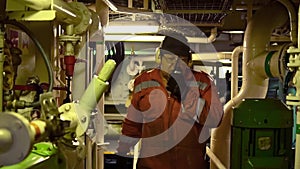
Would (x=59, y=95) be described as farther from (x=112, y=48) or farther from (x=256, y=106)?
(x=112, y=48)

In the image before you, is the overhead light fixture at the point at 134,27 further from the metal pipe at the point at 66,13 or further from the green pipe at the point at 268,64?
the metal pipe at the point at 66,13

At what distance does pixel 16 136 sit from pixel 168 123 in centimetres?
156

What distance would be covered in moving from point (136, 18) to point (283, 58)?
6.93 feet

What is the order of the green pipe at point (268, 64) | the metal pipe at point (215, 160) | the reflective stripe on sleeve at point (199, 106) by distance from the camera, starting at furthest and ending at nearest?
the metal pipe at point (215, 160) < the green pipe at point (268, 64) < the reflective stripe on sleeve at point (199, 106)

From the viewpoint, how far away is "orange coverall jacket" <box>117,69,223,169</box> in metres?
2.42

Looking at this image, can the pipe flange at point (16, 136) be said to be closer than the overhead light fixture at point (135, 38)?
Yes

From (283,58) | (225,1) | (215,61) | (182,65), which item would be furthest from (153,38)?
(283,58)

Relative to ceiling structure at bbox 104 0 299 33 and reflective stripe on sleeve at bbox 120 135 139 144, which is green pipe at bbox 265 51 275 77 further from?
reflective stripe on sleeve at bbox 120 135 139 144

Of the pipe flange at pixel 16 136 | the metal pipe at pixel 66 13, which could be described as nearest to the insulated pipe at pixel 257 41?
the metal pipe at pixel 66 13

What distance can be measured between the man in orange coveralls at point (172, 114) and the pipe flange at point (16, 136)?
150 cm

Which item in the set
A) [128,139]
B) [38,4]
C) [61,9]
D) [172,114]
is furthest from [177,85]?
[38,4]

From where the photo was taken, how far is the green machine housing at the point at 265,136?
7.08 feet

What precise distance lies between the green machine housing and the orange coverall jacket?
0.76 feet

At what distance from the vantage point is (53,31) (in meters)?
2.02
